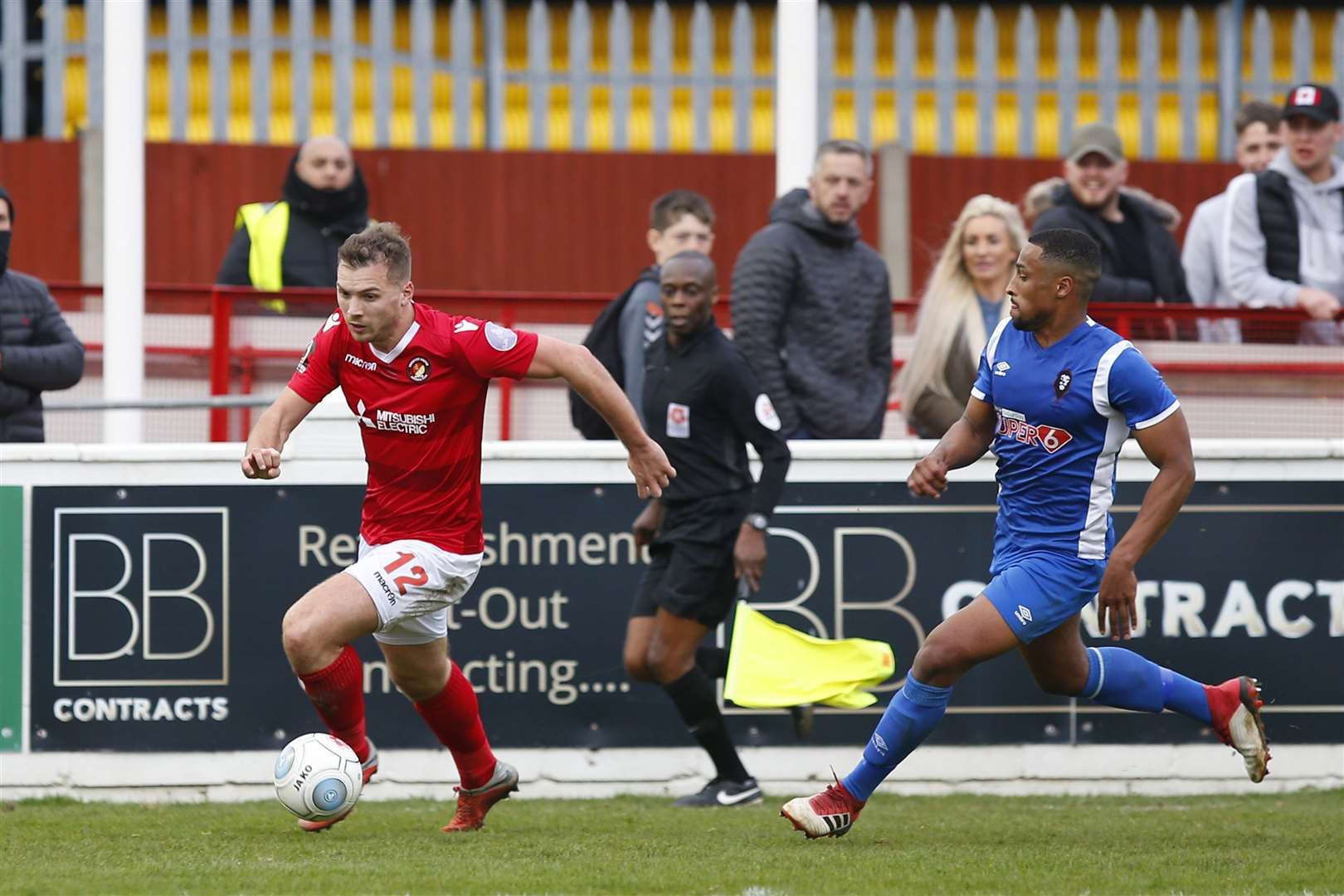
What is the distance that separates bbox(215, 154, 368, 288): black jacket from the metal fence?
6.44 metres

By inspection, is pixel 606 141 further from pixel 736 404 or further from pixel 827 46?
pixel 736 404

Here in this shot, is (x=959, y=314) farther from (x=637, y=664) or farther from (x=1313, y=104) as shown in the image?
(x=1313, y=104)

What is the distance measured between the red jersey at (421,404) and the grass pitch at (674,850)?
113cm

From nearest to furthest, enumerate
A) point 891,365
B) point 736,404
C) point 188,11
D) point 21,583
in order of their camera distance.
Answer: point 736,404 → point 21,583 → point 891,365 → point 188,11

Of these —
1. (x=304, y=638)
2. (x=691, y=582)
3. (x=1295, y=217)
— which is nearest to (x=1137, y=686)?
(x=691, y=582)

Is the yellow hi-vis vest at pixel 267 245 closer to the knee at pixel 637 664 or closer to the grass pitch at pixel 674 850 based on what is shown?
the grass pitch at pixel 674 850

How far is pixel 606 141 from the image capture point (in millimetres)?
17469

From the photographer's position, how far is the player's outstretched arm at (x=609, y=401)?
702 centimetres

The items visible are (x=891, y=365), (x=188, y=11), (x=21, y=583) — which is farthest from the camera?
(x=188, y=11)

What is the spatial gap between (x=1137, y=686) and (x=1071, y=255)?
61.3 inches

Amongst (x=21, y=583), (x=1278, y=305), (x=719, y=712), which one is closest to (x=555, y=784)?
(x=719, y=712)

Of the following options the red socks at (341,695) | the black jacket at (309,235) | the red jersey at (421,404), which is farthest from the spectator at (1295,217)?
the red socks at (341,695)

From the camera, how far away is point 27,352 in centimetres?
946

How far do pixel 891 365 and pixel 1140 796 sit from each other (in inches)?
88.1
